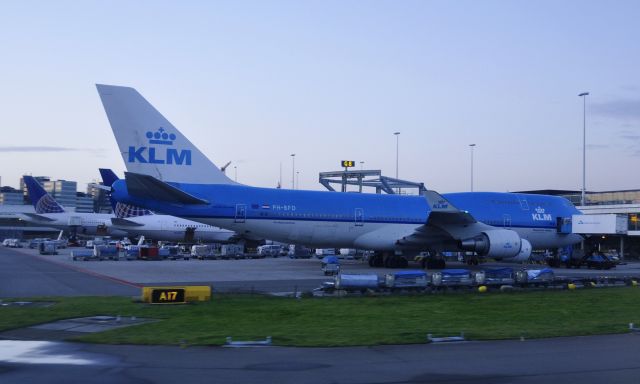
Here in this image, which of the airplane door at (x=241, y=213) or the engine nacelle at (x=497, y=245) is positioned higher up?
the airplane door at (x=241, y=213)

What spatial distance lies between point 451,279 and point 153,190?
1435 cm

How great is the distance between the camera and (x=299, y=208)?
34969 millimetres

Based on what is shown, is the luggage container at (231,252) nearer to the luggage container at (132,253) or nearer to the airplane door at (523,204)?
the luggage container at (132,253)

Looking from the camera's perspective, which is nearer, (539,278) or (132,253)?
(539,278)

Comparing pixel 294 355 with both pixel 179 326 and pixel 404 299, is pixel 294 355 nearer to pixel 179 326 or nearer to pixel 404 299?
pixel 179 326

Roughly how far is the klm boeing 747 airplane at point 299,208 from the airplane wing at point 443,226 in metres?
0.05

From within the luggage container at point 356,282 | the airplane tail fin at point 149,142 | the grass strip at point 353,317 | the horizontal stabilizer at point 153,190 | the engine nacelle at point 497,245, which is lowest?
the grass strip at point 353,317

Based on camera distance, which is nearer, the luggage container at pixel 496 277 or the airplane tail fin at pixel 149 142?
the luggage container at pixel 496 277

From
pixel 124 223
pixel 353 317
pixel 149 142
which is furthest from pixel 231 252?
pixel 353 317

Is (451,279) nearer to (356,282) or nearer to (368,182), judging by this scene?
(356,282)

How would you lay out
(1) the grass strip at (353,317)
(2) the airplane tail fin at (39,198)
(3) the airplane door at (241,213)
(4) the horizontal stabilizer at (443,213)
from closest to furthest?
(1) the grass strip at (353,317)
(3) the airplane door at (241,213)
(4) the horizontal stabilizer at (443,213)
(2) the airplane tail fin at (39,198)

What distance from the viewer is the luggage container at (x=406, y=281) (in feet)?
70.8

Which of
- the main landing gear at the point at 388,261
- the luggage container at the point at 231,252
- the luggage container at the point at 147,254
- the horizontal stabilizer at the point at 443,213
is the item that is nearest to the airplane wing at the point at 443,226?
the horizontal stabilizer at the point at 443,213

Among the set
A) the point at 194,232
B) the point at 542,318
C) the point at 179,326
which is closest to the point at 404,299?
the point at 542,318
